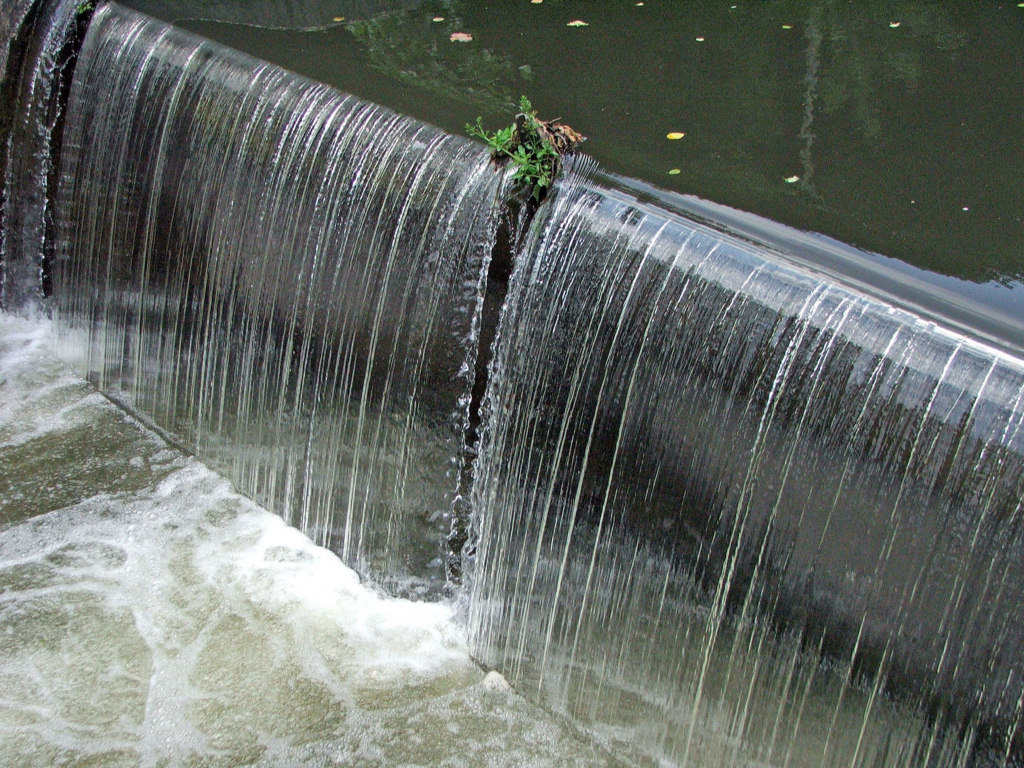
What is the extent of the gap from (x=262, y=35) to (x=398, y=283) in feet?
7.79

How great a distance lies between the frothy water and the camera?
3809 millimetres

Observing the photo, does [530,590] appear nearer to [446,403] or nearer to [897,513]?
[446,403]

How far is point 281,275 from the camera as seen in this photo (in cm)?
484

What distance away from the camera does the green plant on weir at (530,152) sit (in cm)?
390

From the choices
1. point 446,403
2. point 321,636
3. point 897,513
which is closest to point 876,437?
point 897,513

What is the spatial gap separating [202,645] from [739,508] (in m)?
2.19

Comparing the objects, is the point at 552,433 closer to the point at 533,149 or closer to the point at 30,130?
the point at 533,149

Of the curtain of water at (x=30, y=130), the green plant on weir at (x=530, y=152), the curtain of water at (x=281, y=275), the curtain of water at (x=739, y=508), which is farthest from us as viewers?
the curtain of water at (x=30, y=130)

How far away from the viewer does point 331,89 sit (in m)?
4.84

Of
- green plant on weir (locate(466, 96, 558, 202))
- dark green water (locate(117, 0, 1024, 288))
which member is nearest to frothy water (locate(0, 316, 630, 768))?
green plant on weir (locate(466, 96, 558, 202))

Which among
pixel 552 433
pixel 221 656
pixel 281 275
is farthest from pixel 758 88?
pixel 221 656

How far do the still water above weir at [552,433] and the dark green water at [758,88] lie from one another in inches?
18.1

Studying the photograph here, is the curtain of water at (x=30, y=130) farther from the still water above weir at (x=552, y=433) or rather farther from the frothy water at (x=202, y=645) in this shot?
the frothy water at (x=202, y=645)

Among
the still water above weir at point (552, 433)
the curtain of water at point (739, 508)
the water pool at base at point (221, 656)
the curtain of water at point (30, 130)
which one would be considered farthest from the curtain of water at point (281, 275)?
the curtain of water at point (739, 508)
